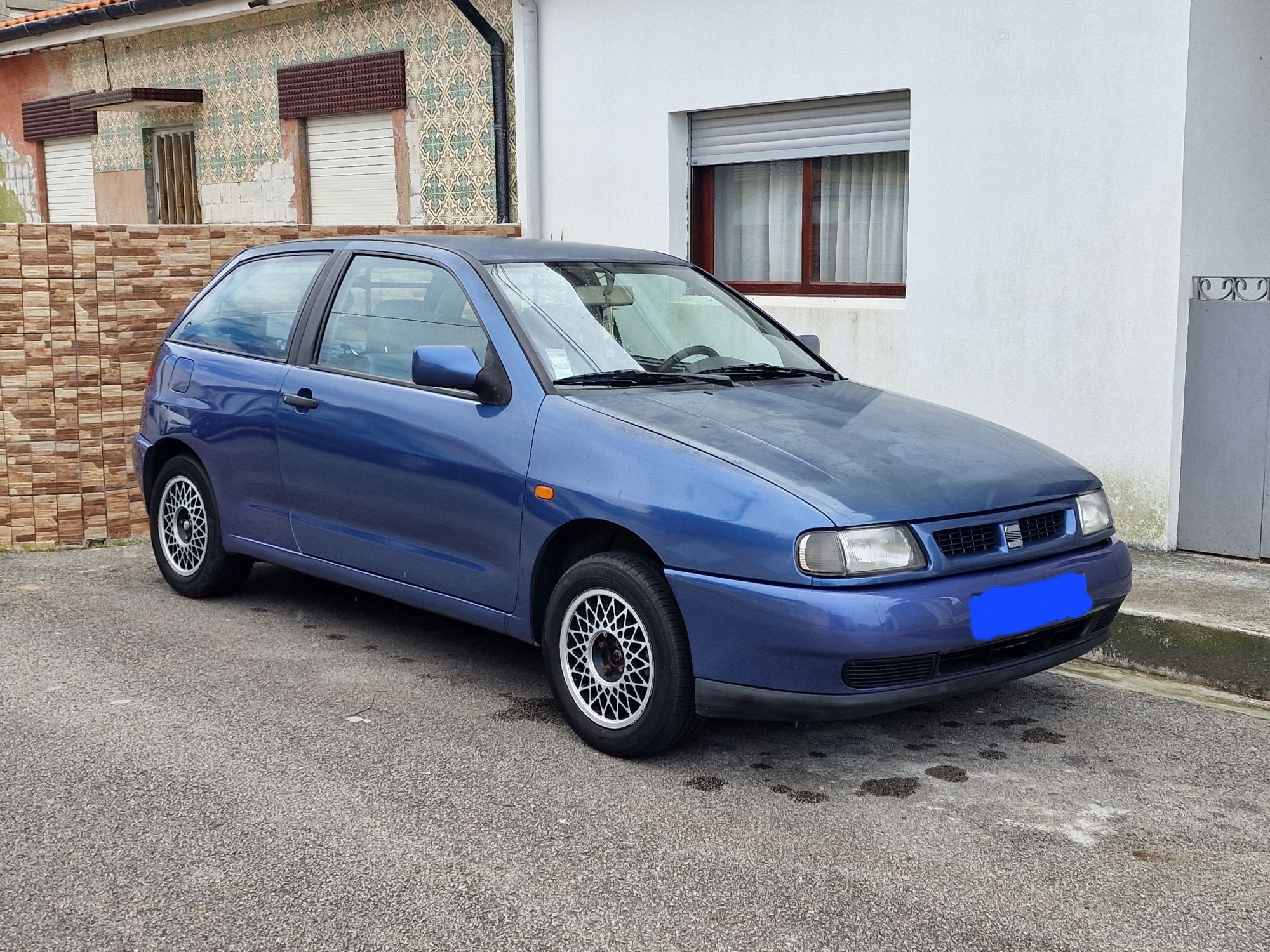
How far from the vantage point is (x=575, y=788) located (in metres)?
4.22

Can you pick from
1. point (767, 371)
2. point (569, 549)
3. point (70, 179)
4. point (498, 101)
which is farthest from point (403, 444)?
point (70, 179)

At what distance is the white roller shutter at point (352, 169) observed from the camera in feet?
41.1

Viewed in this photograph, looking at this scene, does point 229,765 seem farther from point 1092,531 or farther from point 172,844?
point 1092,531

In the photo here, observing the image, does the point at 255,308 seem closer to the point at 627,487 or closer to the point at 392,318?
the point at 392,318

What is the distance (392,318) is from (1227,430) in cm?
447

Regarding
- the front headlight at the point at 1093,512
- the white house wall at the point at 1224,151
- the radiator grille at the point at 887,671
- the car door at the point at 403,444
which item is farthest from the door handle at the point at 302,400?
the white house wall at the point at 1224,151

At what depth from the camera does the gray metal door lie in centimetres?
709

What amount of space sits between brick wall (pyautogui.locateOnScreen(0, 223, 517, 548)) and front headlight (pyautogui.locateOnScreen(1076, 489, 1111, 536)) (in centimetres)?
589

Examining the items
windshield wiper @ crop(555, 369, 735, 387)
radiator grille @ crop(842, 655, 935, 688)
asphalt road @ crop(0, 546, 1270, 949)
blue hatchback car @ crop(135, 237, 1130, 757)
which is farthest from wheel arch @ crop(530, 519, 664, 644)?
radiator grille @ crop(842, 655, 935, 688)

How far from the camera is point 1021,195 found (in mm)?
7848

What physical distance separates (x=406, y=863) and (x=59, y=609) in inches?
141

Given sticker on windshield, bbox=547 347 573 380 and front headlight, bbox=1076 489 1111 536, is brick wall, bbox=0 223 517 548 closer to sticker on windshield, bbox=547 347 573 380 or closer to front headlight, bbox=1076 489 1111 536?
sticker on windshield, bbox=547 347 573 380

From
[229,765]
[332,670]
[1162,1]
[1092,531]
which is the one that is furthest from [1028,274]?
[229,765]

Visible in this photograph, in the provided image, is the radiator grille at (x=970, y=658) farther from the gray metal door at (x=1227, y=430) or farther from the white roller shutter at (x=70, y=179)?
the white roller shutter at (x=70, y=179)
